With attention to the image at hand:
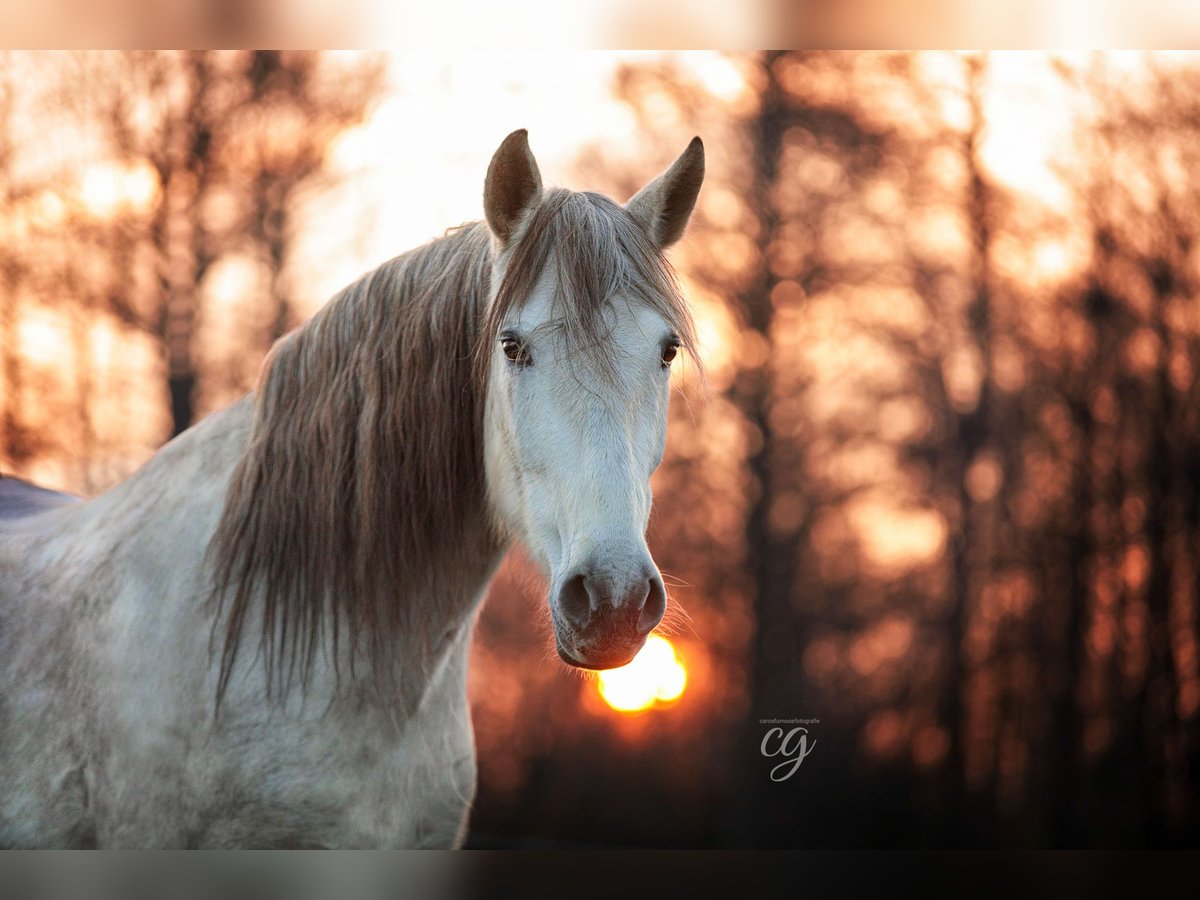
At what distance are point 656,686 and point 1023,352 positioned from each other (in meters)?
1.84

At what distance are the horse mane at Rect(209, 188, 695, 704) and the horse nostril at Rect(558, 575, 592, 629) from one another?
29cm

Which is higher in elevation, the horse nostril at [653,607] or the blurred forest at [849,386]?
the blurred forest at [849,386]

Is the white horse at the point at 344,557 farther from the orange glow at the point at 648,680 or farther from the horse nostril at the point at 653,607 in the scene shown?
the orange glow at the point at 648,680

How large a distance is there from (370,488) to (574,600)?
0.44 meters

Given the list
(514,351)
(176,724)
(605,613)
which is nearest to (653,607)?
(605,613)

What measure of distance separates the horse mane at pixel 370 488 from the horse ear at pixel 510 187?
0.12 ft

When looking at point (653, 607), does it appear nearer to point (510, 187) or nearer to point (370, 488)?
point (370, 488)

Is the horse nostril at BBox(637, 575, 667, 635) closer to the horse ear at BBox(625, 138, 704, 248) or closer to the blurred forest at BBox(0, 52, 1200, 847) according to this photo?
the horse ear at BBox(625, 138, 704, 248)

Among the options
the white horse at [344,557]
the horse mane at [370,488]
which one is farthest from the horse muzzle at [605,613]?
the horse mane at [370,488]

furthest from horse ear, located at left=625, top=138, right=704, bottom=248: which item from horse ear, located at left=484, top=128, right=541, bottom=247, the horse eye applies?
the horse eye

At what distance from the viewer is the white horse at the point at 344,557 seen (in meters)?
1.53

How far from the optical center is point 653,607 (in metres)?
1.38

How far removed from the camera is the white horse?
5.03 feet

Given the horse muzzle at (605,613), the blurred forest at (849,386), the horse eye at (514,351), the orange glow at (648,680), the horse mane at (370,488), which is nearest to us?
the horse muzzle at (605,613)
